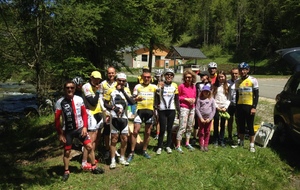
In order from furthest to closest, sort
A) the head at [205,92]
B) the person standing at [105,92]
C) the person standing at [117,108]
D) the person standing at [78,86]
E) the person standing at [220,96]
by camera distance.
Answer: the person standing at [220,96], the head at [205,92], the person standing at [105,92], the person standing at [117,108], the person standing at [78,86]

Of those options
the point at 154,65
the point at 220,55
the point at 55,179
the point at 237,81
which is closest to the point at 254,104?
the point at 237,81

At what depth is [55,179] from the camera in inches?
199

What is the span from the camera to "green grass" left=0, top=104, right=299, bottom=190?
4.88m

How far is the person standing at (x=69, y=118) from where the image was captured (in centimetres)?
484

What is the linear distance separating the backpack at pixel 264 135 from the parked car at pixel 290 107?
309mm

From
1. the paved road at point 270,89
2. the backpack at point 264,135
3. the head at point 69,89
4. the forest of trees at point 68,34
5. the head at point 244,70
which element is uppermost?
the forest of trees at point 68,34

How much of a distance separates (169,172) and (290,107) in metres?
3.13

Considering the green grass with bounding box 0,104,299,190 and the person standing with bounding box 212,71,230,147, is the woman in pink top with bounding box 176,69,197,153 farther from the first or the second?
the person standing with bounding box 212,71,230,147

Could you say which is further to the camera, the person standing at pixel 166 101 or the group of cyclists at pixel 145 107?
the person standing at pixel 166 101

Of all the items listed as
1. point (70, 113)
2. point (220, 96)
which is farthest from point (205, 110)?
point (70, 113)

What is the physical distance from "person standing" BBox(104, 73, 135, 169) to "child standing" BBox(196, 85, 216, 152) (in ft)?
5.66

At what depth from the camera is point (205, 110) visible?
637 centimetres

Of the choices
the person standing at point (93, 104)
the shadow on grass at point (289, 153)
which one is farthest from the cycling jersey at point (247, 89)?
the person standing at point (93, 104)

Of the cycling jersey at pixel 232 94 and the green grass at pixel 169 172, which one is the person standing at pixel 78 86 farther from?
the cycling jersey at pixel 232 94
